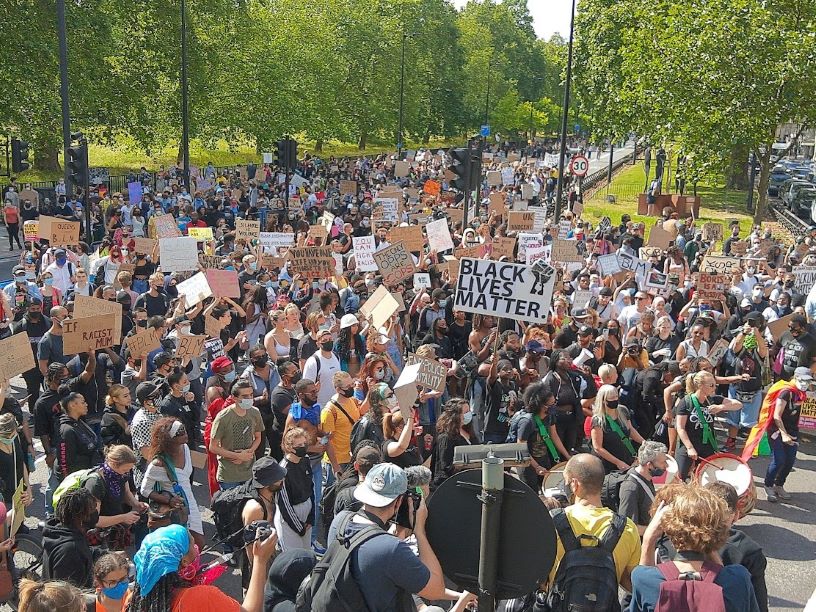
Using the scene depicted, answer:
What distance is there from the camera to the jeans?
9.32 m

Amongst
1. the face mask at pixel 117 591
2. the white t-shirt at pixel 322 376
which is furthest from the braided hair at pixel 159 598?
the white t-shirt at pixel 322 376

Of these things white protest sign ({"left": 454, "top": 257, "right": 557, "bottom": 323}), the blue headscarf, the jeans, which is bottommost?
the jeans

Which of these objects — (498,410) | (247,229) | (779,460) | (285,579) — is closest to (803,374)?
(779,460)

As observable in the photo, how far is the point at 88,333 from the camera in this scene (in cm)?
941

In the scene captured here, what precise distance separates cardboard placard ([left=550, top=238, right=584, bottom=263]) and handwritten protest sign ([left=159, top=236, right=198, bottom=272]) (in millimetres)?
6604

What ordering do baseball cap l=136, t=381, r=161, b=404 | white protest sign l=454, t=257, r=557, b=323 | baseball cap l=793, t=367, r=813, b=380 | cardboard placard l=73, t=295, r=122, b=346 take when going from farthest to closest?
cardboard placard l=73, t=295, r=122, b=346, baseball cap l=793, t=367, r=813, b=380, white protest sign l=454, t=257, r=557, b=323, baseball cap l=136, t=381, r=161, b=404

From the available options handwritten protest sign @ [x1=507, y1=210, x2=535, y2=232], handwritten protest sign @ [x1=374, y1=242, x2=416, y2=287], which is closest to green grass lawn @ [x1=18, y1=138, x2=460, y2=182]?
handwritten protest sign @ [x1=507, y1=210, x2=535, y2=232]

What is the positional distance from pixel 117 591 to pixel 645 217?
3434 centimetres

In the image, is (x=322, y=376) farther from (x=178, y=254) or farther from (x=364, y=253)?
(x=364, y=253)

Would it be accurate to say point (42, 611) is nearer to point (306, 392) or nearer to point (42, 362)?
point (306, 392)

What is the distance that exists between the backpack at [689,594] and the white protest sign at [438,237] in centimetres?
1290

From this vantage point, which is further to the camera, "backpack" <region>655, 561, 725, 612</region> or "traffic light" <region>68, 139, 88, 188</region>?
"traffic light" <region>68, 139, 88, 188</region>

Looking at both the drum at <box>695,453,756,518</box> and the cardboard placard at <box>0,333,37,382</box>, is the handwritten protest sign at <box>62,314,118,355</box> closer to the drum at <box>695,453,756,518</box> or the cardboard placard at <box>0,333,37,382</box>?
the cardboard placard at <box>0,333,37,382</box>

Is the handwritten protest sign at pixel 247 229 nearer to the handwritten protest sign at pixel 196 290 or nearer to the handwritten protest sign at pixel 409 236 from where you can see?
the handwritten protest sign at pixel 409 236
